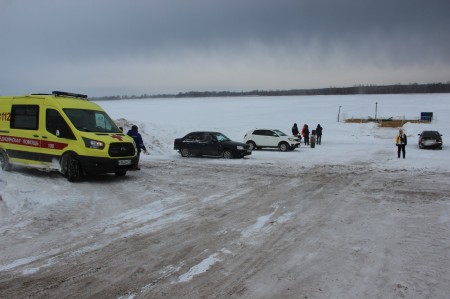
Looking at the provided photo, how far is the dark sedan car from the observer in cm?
2028

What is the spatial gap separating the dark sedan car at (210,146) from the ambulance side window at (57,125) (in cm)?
969

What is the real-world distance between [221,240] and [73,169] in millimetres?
6696

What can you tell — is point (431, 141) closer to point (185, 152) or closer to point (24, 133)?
point (185, 152)

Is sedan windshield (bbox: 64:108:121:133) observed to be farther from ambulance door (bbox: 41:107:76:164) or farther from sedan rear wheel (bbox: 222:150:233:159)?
sedan rear wheel (bbox: 222:150:233:159)

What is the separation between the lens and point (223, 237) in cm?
663

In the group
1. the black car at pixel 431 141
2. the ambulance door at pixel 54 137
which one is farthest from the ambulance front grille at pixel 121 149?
the black car at pixel 431 141

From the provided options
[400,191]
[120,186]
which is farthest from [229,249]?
[400,191]

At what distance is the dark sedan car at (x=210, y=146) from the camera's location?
20.3 metres

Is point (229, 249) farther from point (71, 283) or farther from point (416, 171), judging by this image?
point (416, 171)

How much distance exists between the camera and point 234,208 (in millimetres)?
8836

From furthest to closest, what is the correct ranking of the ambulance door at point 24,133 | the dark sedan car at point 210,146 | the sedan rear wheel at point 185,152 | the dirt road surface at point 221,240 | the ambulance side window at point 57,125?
1. the sedan rear wheel at point 185,152
2. the dark sedan car at point 210,146
3. the ambulance door at point 24,133
4. the ambulance side window at point 57,125
5. the dirt road surface at point 221,240

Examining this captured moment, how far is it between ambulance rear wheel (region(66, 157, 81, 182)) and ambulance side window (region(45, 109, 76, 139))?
0.69 m

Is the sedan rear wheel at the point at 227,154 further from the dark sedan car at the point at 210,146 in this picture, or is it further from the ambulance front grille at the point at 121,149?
the ambulance front grille at the point at 121,149

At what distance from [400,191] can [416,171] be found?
5.24 meters
